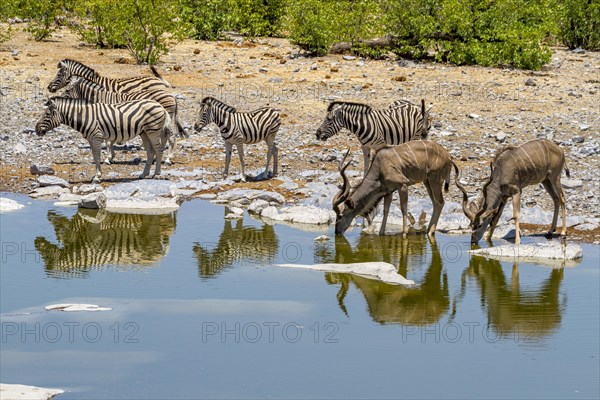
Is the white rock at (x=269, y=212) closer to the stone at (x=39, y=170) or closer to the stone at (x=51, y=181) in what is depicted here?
the stone at (x=51, y=181)

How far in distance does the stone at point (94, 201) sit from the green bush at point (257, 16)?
1587 centimetres

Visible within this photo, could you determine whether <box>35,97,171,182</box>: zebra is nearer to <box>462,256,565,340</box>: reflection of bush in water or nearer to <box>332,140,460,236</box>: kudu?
<box>332,140,460,236</box>: kudu

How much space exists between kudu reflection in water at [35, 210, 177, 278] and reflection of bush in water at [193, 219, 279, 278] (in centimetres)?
62

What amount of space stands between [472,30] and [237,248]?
15.7 m

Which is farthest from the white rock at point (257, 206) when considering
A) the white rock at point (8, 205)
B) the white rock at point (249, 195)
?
the white rock at point (8, 205)

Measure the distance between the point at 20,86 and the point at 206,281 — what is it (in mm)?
13622

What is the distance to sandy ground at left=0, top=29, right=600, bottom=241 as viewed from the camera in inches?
787

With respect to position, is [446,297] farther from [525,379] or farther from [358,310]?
[525,379]

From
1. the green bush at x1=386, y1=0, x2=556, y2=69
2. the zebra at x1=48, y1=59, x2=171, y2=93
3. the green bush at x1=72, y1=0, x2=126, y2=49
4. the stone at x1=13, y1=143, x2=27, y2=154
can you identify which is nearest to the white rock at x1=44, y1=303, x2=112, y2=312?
the stone at x1=13, y1=143, x2=27, y2=154

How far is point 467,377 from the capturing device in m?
10.2

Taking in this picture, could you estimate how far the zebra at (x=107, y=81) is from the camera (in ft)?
71.0

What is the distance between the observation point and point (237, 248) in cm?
1527

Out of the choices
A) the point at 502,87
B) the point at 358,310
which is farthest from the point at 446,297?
the point at 502,87

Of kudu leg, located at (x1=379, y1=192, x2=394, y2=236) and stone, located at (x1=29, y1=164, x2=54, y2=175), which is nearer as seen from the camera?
kudu leg, located at (x1=379, y1=192, x2=394, y2=236)
